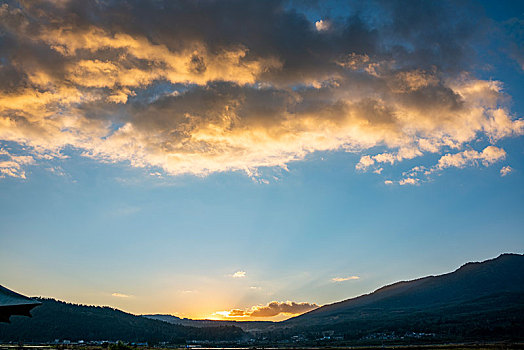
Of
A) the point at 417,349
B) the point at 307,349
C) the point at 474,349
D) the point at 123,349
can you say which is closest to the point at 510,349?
the point at 474,349

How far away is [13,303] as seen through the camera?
13633mm

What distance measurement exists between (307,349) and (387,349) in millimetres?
47388

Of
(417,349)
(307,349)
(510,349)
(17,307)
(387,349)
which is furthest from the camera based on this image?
(307,349)

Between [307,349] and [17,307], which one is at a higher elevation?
[17,307]

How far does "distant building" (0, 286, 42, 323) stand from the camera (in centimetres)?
A: 1360

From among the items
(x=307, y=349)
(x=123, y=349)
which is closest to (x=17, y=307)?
(x=123, y=349)

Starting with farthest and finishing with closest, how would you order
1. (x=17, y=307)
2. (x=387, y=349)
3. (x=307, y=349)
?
1. (x=307, y=349)
2. (x=387, y=349)
3. (x=17, y=307)

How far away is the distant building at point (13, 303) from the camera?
1360 centimetres

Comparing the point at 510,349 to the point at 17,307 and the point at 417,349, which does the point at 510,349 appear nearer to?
the point at 417,349

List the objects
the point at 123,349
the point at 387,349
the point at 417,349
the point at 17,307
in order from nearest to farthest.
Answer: the point at 17,307 → the point at 123,349 → the point at 417,349 → the point at 387,349

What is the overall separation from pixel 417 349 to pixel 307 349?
62.8 meters

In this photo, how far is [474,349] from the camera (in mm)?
129500

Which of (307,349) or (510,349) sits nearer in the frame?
(510,349)

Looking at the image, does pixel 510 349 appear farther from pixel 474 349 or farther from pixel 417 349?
pixel 417 349
